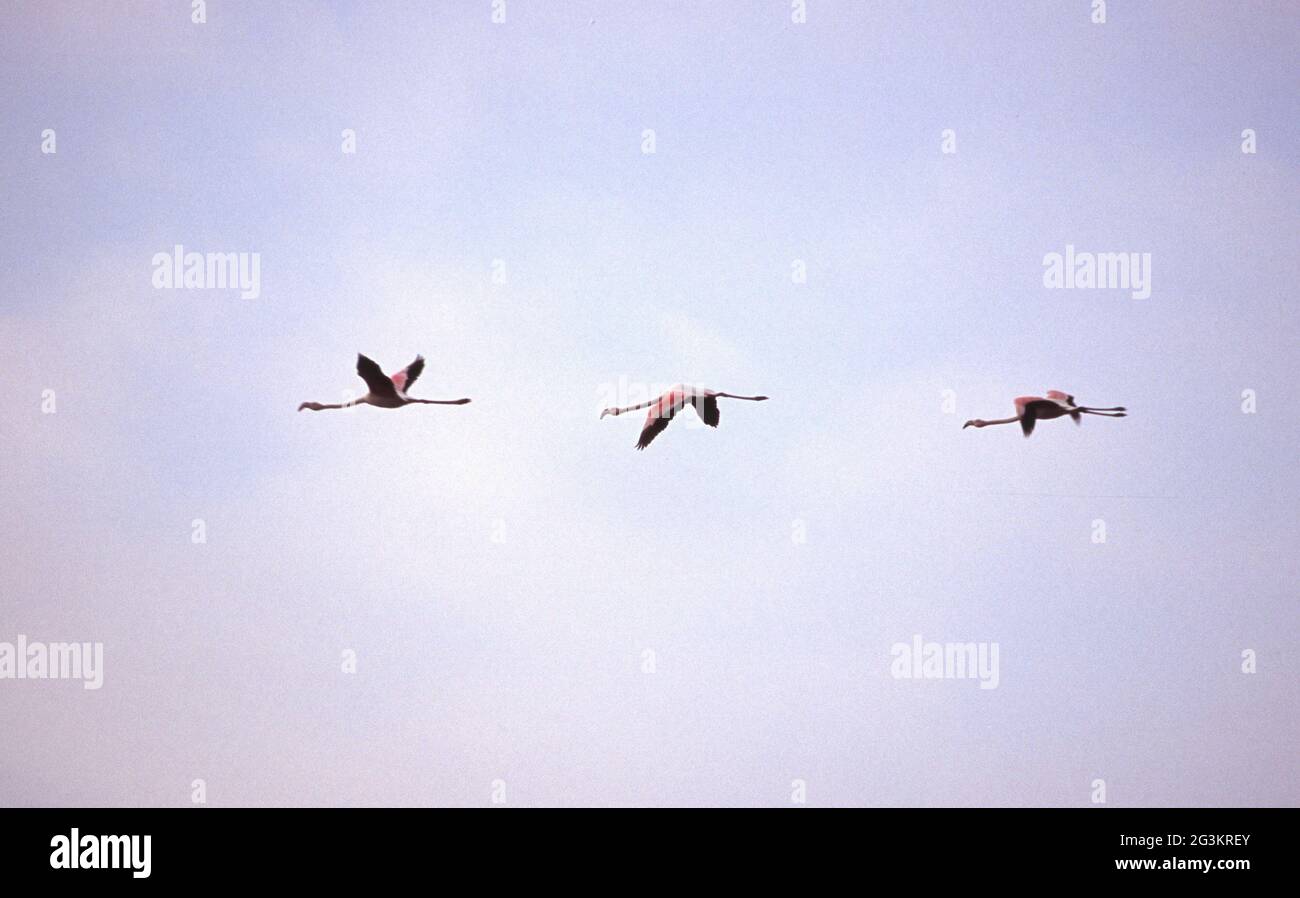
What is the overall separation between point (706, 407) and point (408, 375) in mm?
2210

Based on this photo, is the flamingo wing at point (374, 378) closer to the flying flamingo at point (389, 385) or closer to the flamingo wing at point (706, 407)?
the flying flamingo at point (389, 385)

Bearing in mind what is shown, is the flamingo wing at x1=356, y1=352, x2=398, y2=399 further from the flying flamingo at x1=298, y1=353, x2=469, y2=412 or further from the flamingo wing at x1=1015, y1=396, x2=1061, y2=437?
the flamingo wing at x1=1015, y1=396, x2=1061, y2=437

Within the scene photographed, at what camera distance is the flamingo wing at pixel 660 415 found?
9.45 meters

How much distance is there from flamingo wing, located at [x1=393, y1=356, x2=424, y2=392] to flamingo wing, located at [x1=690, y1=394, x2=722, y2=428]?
203 centimetres

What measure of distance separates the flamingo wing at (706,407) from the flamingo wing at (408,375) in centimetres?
203

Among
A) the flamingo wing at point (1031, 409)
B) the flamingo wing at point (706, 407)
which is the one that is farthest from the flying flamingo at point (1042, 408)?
the flamingo wing at point (706, 407)
